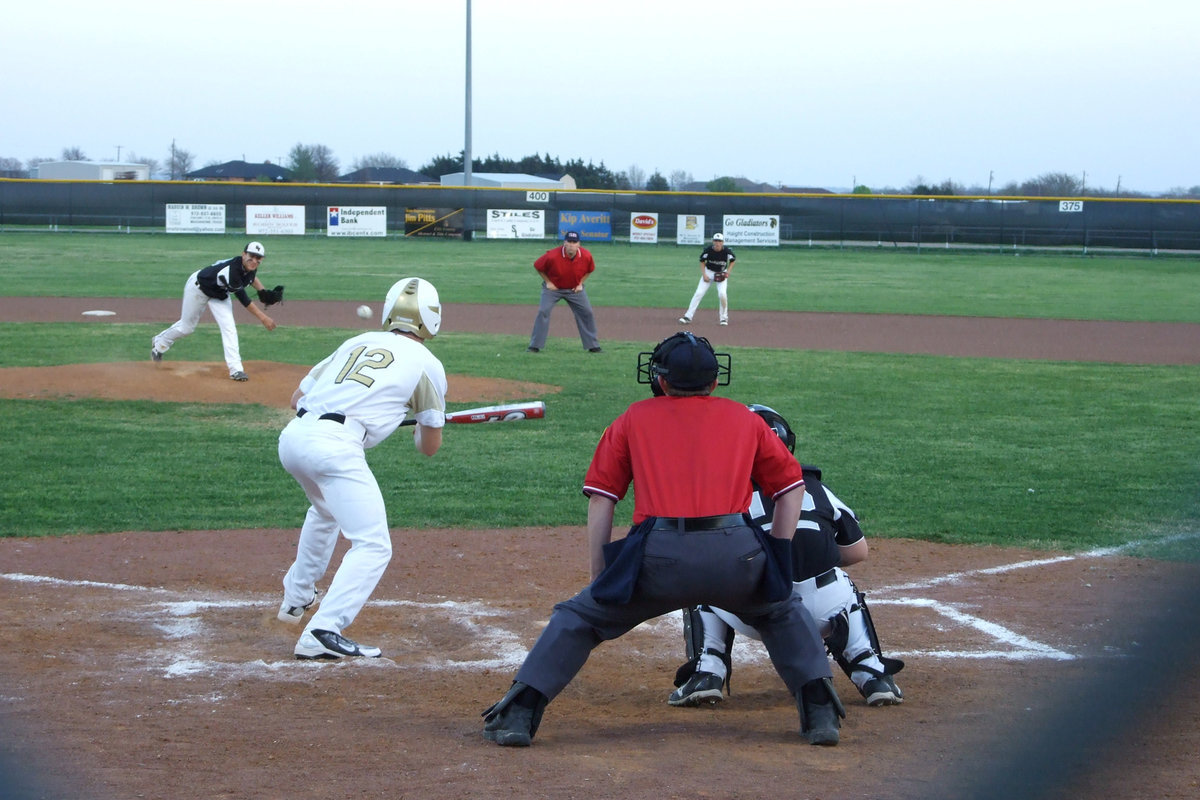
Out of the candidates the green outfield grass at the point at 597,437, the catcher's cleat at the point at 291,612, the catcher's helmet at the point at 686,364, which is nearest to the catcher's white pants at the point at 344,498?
the catcher's cleat at the point at 291,612

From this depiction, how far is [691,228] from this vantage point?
Answer: 45469 mm

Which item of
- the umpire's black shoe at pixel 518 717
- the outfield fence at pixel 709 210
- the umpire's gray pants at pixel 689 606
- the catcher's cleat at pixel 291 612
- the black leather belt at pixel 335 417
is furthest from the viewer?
the outfield fence at pixel 709 210

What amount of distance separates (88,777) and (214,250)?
35.8 metres

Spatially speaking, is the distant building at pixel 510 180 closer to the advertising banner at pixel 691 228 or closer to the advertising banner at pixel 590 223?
the advertising banner at pixel 590 223

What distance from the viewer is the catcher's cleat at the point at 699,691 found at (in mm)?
4906

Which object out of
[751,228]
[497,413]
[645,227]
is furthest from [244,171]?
[497,413]

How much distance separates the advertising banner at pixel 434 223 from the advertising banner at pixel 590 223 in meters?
3.94

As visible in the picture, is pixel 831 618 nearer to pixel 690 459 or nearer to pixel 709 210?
pixel 690 459

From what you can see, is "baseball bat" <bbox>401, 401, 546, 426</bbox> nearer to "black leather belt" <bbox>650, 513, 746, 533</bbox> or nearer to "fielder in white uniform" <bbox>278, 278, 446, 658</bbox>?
"fielder in white uniform" <bbox>278, 278, 446, 658</bbox>

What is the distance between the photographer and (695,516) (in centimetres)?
422

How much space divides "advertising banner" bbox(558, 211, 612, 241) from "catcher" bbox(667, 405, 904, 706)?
134 feet

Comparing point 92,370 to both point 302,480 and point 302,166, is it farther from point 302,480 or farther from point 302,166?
point 302,166

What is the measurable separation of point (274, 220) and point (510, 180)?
30.2 metres

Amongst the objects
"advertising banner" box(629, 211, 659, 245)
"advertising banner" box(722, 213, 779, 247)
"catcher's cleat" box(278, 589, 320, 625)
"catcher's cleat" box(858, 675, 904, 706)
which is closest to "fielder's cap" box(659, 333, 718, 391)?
"catcher's cleat" box(858, 675, 904, 706)
